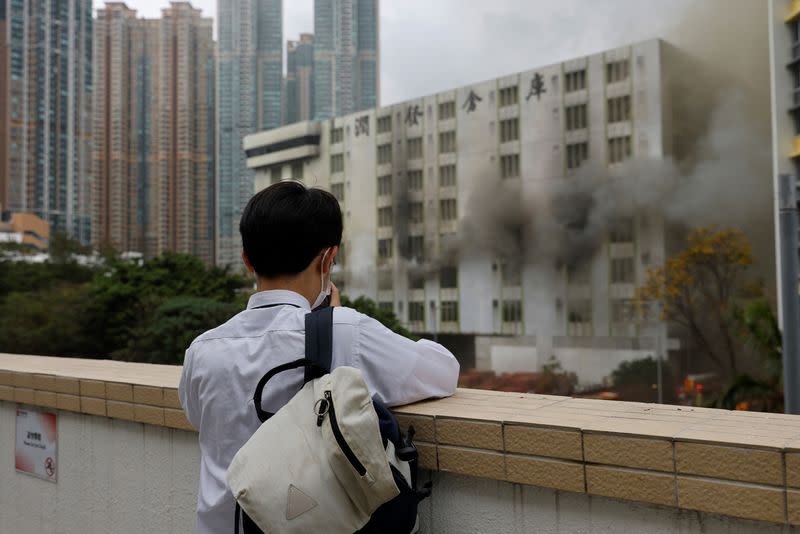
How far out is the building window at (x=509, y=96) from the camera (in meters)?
28.8

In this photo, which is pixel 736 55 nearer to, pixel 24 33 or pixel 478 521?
pixel 478 521

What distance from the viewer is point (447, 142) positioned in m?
30.7

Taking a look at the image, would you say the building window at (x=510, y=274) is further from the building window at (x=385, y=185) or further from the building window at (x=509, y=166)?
the building window at (x=385, y=185)

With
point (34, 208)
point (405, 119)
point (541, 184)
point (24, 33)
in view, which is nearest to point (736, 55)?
point (541, 184)

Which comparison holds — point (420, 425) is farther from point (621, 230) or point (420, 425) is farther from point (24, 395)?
point (621, 230)

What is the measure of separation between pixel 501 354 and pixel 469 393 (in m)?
26.5

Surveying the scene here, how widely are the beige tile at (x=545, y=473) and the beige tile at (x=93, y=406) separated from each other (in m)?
1.06

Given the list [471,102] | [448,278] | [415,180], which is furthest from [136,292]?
[471,102]

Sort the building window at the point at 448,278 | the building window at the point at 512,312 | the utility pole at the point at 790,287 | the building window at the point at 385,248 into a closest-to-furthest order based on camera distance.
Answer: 1. the utility pole at the point at 790,287
2. the building window at the point at 512,312
3. the building window at the point at 448,278
4. the building window at the point at 385,248

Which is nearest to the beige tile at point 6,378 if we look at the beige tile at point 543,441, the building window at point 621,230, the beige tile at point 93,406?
the beige tile at point 93,406

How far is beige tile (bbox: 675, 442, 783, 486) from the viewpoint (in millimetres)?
762

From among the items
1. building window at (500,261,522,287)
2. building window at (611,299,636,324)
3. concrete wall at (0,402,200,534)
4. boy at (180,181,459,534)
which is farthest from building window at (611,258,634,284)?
A: boy at (180,181,459,534)

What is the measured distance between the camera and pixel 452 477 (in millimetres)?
1071

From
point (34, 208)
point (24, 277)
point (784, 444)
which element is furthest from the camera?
point (34, 208)
